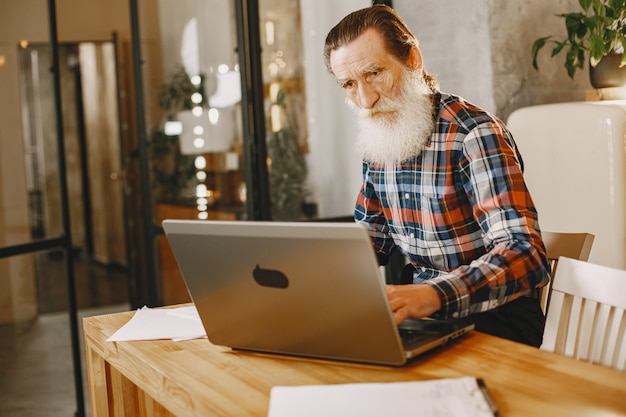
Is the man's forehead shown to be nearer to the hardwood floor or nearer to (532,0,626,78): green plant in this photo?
(532,0,626,78): green plant

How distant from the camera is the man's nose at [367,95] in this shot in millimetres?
1864

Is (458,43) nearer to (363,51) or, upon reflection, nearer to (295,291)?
(363,51)

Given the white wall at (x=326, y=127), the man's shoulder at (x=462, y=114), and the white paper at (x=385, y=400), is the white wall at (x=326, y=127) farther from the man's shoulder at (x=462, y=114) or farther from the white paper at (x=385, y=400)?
the white paper at (x=385, y=400)

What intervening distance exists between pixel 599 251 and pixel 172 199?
2.34 m

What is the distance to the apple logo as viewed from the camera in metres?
1.33

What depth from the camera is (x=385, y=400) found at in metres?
1.15

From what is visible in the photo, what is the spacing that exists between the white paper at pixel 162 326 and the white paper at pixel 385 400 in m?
0.46

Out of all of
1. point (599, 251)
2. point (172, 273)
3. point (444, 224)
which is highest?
point (444, 224)

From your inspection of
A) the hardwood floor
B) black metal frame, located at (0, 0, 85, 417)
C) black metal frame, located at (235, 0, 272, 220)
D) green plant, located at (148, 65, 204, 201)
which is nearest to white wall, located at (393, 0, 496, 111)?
black metal frame, located at (235, 0, 272, 220)

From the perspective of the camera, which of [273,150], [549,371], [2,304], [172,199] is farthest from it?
[172,199]

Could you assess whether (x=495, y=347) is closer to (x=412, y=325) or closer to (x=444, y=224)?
(x=412, y=325)

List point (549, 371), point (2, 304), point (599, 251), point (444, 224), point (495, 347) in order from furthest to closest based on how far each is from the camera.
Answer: point (2, 304) → point (599, 251) → point (444, 224) → point (495, 347) → point (549, 371)

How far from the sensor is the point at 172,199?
14.2ft

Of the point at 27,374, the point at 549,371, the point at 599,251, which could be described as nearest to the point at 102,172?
the point at 27,374
